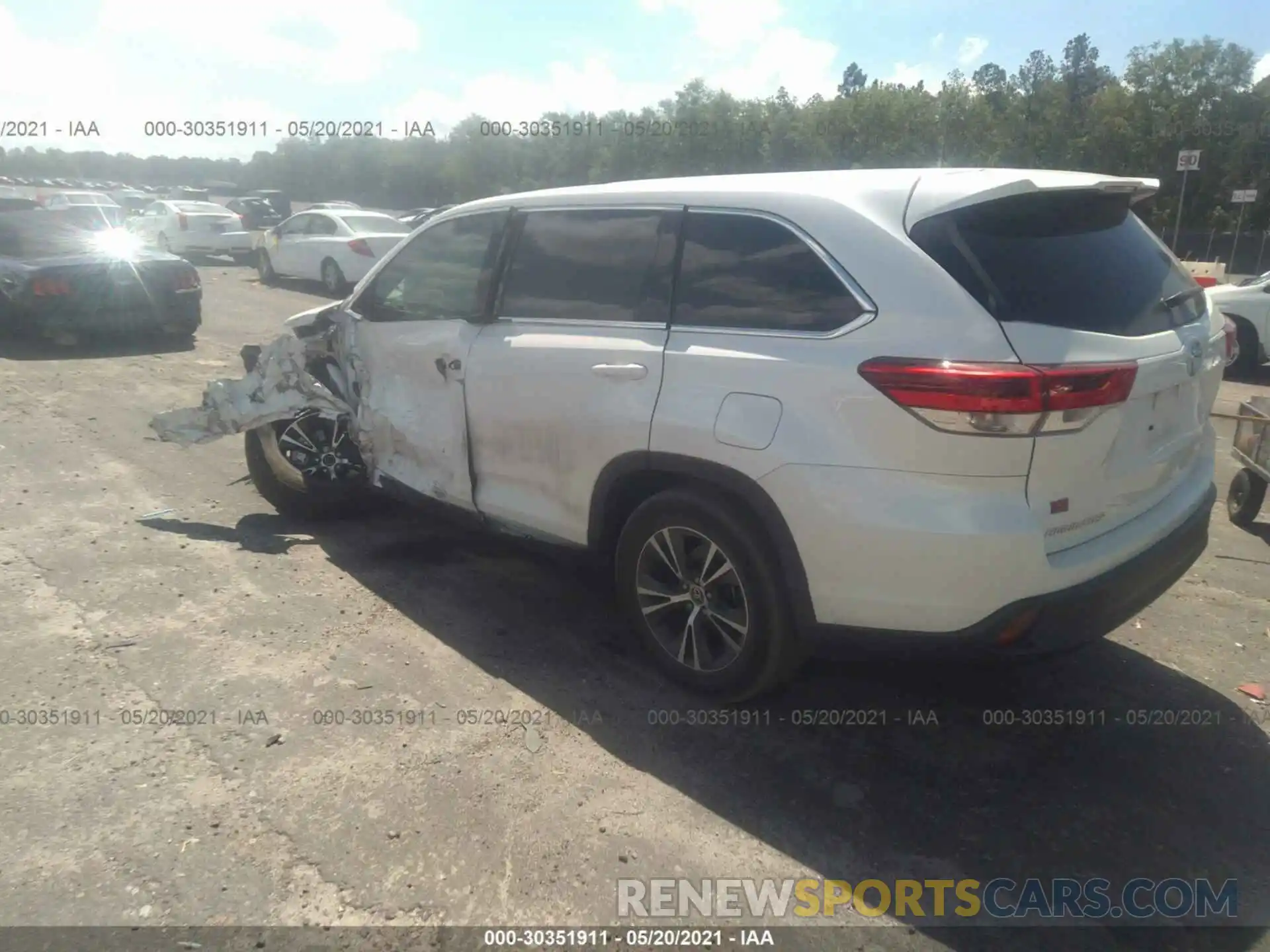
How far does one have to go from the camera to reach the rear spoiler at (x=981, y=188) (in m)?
2.98

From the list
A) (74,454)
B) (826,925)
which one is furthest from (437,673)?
(74,454)

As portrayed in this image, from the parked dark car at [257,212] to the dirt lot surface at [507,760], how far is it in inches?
965

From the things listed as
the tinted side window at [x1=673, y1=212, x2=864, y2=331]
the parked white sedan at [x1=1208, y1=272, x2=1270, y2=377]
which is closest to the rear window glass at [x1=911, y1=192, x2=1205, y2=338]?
the tinted side window at [x1=673, y1=212, x2=864, y2=331]

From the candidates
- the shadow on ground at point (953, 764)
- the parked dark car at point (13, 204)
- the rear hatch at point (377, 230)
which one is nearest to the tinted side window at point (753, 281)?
the shadow on ground at point (953, 764)

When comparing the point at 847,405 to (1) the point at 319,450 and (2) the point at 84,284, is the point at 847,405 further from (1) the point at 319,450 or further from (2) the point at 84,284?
(2) the point at 84,284

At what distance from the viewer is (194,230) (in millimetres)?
21812

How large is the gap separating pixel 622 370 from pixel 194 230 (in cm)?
2146

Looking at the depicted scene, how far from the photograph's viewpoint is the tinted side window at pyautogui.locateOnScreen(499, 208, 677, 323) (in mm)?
3672

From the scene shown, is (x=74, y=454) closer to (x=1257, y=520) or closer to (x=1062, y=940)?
→ (x=1062, y=940)

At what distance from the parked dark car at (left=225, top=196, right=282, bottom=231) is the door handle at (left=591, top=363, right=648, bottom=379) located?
997 inches

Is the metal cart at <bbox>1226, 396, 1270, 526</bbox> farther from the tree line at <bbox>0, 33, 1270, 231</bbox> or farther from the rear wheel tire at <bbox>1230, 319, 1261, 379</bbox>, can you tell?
the tree line at <bbox>0, 33, 1270, 231</bbox>

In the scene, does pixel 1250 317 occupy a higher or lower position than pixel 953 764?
higher

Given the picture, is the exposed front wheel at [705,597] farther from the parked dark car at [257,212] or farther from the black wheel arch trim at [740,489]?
the parked dark car at [257,212]

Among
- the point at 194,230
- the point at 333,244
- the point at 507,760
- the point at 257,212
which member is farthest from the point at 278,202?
the point at 507,760
